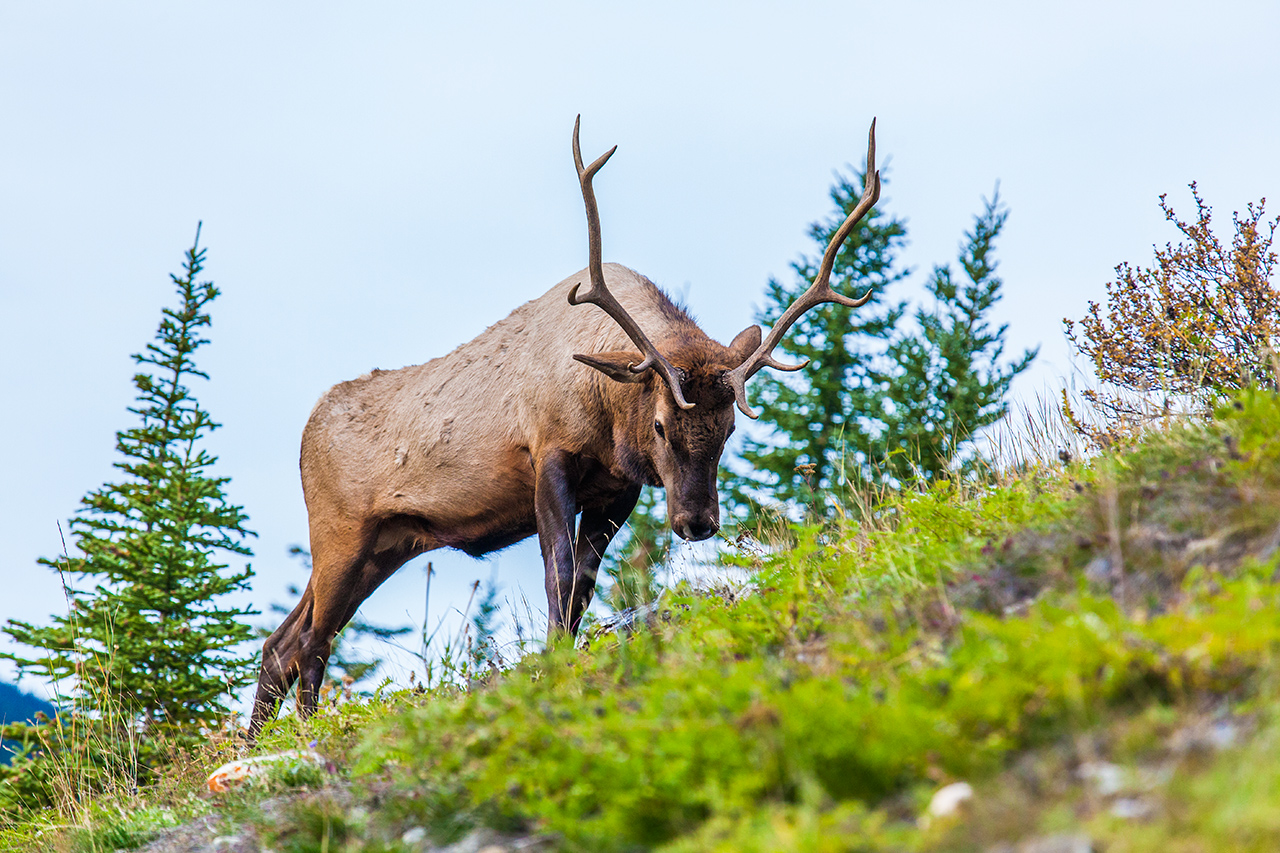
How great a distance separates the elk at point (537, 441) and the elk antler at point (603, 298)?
0.01 m

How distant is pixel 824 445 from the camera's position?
741 inches

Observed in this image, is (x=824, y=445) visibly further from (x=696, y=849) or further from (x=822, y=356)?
(x=696, y=849)

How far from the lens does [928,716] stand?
2.42 metres

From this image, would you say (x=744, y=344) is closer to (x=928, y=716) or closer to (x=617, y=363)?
(x=617, y=363)

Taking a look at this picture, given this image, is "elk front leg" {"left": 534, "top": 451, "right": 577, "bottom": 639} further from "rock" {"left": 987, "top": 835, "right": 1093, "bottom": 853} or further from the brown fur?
"rock" {"left": 987, "top": 835, "right": 1093, "bottom": 853}

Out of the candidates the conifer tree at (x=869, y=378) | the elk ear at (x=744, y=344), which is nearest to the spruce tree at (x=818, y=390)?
the conifer tree at (x=869, y=378)

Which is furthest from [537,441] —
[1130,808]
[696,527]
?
[1130,808]

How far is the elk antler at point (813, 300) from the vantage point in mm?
6645

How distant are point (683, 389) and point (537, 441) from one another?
4.44 ft

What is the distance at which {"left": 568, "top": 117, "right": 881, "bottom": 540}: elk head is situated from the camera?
6.48 meters

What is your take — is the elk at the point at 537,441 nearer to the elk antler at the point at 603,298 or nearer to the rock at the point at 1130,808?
the elk antler at the point at 603,298

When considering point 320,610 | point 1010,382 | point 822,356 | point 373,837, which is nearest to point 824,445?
point 822,356

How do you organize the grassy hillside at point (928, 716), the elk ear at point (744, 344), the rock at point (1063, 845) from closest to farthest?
the rock at point (1063, 845)
the grassy hillside at point (928, 716)
the elk ear at point (744, 344)

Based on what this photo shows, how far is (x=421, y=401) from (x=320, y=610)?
6.49ft
